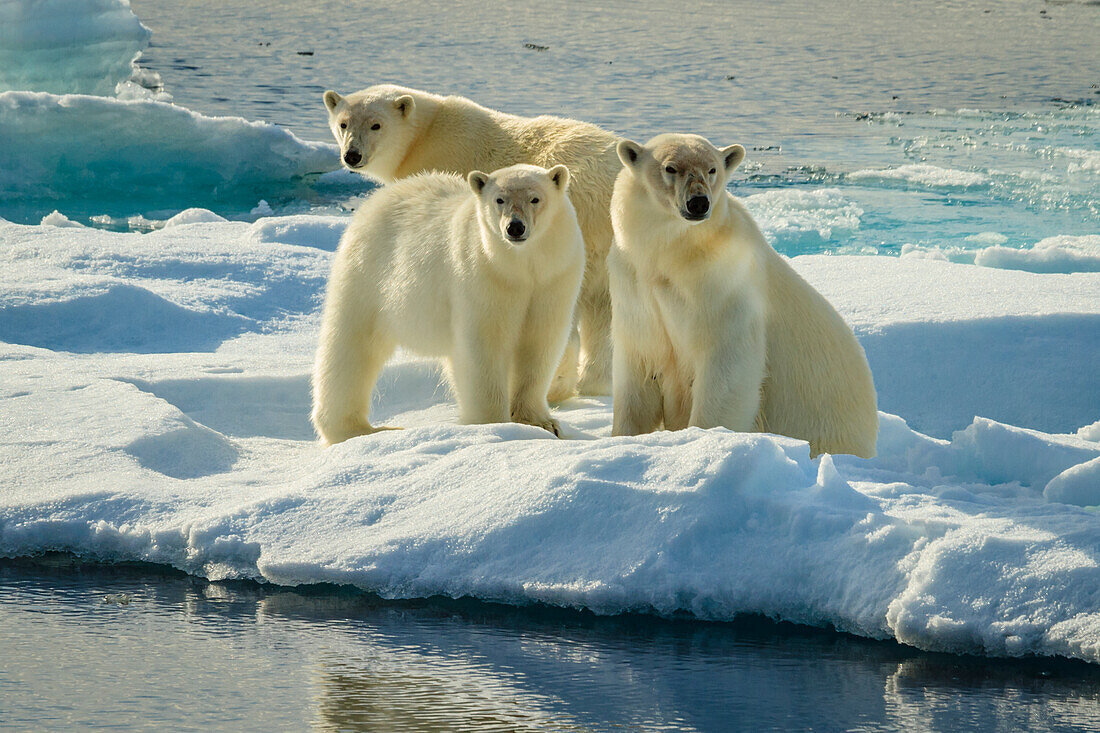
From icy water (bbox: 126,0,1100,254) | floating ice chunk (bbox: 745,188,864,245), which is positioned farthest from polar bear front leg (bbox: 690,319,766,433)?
floating ice chunk (bbox: 745,188,864,245)

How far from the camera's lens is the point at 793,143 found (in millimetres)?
16219

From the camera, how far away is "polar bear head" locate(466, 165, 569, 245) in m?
4.07

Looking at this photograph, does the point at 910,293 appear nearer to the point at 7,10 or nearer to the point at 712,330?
the point at 712,330

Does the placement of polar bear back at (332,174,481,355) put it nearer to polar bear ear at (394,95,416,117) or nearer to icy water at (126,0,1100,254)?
polar bear ear at (394,95,416,117)

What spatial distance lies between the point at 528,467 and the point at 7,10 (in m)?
16.5

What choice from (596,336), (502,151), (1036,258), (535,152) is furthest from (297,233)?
(1036,258)

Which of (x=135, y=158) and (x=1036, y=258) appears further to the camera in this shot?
(x=135, y=158)

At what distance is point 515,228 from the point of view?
4043 mm

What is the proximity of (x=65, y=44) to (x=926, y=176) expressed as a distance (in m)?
12.5

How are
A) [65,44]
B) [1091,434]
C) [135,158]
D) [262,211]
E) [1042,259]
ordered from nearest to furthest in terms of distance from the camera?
[1091,434]
[1042,259]
[262,211]
[135,158]
[65,44]

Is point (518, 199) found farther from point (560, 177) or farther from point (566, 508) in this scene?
point (566, 508)

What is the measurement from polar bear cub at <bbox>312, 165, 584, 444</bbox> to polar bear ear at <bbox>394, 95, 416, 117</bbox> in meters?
1.07

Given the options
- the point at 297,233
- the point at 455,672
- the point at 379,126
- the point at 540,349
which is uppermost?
the point at 379,126

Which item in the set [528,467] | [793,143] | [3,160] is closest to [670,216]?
[528,467]
